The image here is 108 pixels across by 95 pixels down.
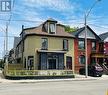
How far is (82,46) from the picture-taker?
50.2 metres

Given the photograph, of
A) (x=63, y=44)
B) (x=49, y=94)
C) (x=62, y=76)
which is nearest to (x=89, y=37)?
(x=63, y=44)

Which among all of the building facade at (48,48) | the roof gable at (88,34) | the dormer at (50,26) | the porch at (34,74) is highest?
the dormer at (50,26)

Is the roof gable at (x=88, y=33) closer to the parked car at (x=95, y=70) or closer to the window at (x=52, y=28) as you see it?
the window at (x=52, y=28)

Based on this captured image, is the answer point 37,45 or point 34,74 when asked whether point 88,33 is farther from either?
point 34,74

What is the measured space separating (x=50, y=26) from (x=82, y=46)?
7361 millimetres

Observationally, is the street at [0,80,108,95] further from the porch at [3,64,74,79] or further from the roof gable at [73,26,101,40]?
the roof gable at [73,26,101,40]

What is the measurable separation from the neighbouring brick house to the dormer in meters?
5.05

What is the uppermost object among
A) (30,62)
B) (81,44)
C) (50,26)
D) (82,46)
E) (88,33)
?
(50,26)

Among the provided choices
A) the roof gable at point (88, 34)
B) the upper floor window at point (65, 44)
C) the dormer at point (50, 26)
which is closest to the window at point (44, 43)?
the dormer at point (50, 26)

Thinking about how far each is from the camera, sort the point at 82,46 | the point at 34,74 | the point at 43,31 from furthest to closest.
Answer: the point at 82,46 < the point at 43,31 < the point at 34,74

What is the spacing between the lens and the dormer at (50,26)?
151 ft

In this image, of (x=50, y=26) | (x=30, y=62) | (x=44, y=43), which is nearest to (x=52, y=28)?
(x=50, y=26)

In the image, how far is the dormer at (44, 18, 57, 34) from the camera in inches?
1816

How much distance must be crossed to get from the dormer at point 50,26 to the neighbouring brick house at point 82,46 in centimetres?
505
